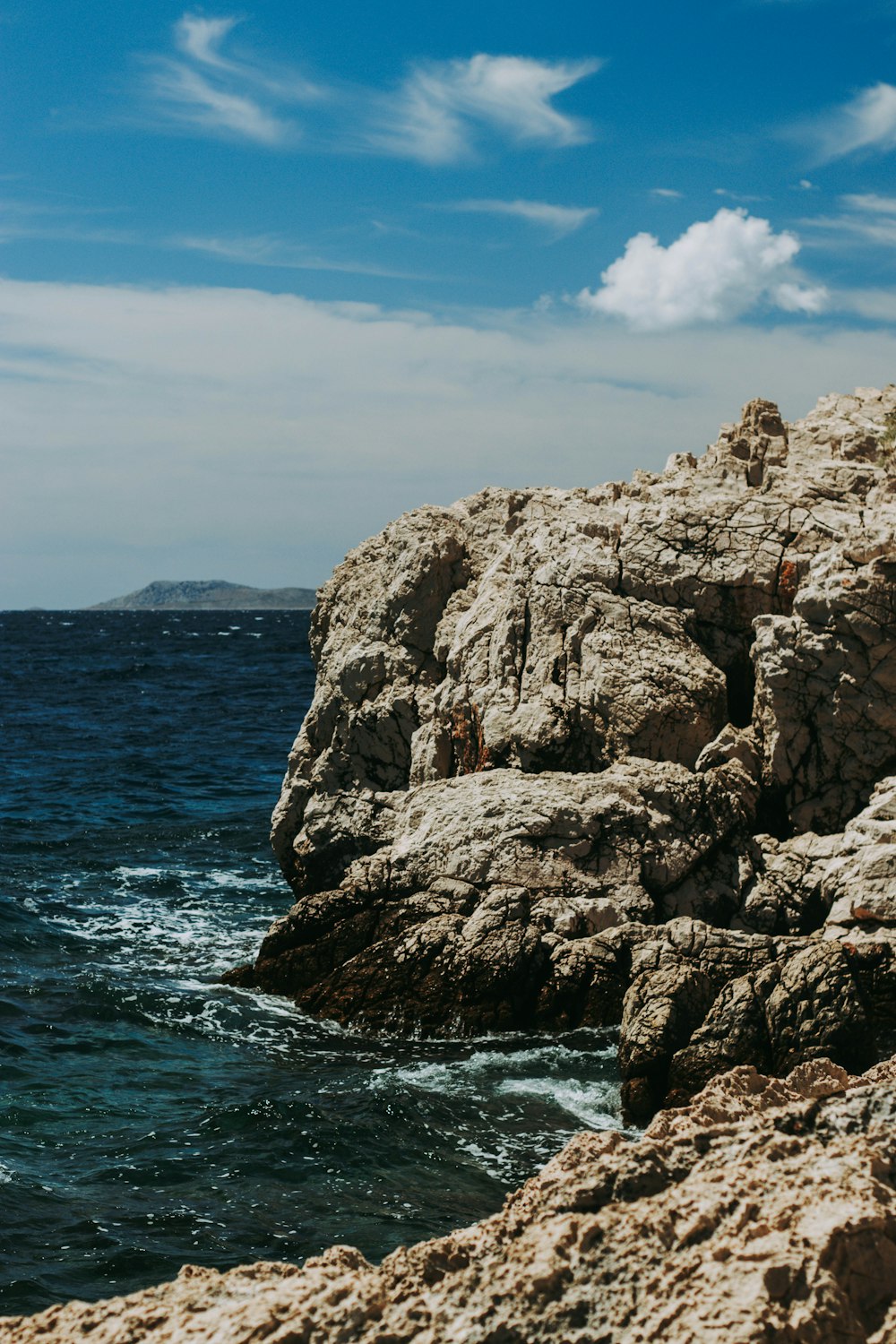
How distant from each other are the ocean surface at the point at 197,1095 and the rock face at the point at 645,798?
1359mm

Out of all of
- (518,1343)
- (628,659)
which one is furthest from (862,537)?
(518,1343)

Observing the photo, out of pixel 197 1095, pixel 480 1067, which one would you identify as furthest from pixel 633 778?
pixel 197 1095

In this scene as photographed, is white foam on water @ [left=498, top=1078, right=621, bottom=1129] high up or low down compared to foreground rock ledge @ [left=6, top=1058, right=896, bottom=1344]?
down

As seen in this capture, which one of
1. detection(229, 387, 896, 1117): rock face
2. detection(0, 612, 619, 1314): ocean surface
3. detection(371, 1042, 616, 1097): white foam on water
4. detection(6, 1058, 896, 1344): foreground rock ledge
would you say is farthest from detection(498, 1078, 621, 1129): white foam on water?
detection(6, 1058, 896, 1344): foreground rock ledge

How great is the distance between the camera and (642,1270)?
19.8 feet

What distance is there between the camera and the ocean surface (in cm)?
1370

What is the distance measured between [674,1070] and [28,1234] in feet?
25.9

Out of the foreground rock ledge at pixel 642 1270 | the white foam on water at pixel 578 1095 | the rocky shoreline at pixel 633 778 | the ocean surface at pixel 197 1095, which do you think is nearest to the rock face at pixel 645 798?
the rocky shoreline at pixel 633 778

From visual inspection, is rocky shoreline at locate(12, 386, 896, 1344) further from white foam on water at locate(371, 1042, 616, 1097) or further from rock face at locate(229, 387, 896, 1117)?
white foam on water at locate(371, 1042, 616, 1097)

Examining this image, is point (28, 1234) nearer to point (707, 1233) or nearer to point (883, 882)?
point (707, 1233)

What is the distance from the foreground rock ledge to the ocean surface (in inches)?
272

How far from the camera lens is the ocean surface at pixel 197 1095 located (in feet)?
44.9

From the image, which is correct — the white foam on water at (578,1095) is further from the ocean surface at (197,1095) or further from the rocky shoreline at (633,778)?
the rocky shoreline at (633,778)

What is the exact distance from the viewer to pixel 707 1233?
612 cm
